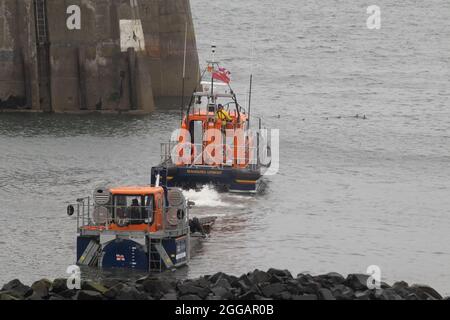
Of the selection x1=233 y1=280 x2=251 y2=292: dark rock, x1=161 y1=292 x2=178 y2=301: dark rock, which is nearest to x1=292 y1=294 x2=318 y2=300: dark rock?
x1=233 y1=280 x2=251 y2=292: dark rock

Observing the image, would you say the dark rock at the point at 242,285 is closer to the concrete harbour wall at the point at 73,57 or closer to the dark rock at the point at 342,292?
the dark rock at the point at 342,292

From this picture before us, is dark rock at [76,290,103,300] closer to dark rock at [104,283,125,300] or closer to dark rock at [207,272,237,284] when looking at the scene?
dark rock at [104,283,125,300]

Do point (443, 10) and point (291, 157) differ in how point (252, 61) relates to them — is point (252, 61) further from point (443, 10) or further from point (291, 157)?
point (443, 10)

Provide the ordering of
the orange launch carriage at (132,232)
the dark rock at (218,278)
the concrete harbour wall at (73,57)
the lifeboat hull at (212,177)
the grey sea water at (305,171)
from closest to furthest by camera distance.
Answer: the dark rock at (218,278) < the orange launch carriage at (132,232) < the grey sea water at (305,171) < the lifeboat hull at (212,177) < the concrete harbour wall at (73,57)

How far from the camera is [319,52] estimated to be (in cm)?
8656

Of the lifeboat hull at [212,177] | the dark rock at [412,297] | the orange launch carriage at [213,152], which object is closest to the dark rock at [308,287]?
the dark rock at [412,297]

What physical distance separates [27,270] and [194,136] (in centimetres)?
1192

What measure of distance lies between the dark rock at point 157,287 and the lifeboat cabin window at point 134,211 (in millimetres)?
5401

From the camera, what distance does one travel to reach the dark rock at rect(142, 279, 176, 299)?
2450 cm

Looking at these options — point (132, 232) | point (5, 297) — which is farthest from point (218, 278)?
point (132, 232)

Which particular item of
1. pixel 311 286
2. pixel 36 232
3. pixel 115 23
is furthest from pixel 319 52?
pixel 311 286

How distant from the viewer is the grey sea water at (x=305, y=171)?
33156mm

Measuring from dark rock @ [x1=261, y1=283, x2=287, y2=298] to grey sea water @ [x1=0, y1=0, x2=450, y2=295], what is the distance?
618 cm

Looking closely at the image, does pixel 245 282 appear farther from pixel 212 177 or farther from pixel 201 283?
pixel 212 177
